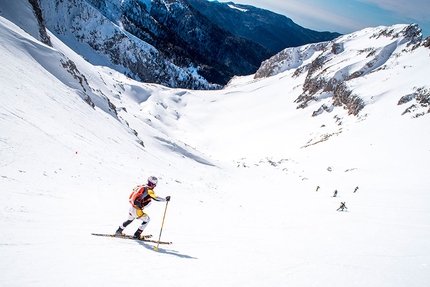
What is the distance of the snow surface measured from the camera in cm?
592

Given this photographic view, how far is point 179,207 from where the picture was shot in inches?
489

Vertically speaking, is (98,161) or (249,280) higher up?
(98,161)

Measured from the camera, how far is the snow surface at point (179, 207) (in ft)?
19.4

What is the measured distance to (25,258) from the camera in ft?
15.8

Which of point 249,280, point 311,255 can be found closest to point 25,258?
point 249,280

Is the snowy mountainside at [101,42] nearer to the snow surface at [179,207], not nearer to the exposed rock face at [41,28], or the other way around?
the exposed rock face at [41,28]

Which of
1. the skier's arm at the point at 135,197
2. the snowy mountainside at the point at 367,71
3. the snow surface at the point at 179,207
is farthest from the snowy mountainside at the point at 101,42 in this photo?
the skier's arm at the point at 135,197

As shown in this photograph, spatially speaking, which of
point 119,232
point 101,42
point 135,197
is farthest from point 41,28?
point 101,42

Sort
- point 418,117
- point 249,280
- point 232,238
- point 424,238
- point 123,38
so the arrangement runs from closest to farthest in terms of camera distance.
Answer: point 249,280 < point 232,238 < point 424,238 < point 418,117 < point 123,38

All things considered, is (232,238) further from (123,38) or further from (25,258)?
(123,38)

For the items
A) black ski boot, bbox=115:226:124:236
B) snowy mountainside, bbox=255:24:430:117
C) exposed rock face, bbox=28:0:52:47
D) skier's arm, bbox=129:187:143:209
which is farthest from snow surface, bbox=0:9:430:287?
snowy mountainside, bbox=255:24:430:117

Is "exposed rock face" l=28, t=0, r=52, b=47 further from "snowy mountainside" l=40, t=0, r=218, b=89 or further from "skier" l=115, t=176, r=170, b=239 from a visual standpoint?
"snowy mountainside" l=40, t=0, r=218, b=89

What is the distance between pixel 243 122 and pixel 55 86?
5489 centimetres

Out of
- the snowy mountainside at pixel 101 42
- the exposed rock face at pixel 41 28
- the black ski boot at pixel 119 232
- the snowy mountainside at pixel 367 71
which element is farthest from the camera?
the snowy mountainside at pixel 101 42
